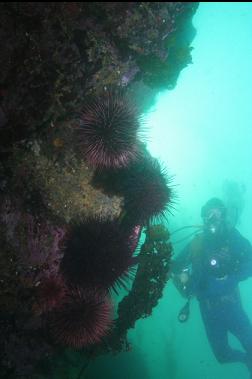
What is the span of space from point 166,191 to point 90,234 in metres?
1.57

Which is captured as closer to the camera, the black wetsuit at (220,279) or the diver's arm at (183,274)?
the diver's arm at (183,274)

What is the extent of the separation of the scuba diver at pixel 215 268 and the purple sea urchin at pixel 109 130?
8373 mm

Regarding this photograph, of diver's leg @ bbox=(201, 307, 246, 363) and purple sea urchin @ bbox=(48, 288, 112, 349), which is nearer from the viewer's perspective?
purple sea urchin @ bbox=(48, 288, 112, 349)

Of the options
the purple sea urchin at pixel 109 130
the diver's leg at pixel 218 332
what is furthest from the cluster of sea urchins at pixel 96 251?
the diver's leg at pixel 218 332

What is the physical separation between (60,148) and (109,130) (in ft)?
4.22

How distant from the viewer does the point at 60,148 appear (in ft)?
20.0

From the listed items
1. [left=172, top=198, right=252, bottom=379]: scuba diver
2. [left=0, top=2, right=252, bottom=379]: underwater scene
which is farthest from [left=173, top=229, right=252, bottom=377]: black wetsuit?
[left=0, top=2, right=252, bottom=379]: underwater scene

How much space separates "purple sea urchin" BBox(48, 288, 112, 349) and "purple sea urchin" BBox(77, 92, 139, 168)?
2.10m

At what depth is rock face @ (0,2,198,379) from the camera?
209 inches

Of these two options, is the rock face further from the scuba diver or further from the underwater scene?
the scuba diver

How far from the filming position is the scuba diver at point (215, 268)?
1324cm

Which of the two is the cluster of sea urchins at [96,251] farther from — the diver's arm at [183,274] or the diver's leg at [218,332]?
the diver's leg at [218,332]

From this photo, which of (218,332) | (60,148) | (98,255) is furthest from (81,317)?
(218,332)

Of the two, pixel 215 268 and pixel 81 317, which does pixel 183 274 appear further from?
pixel 81 317
